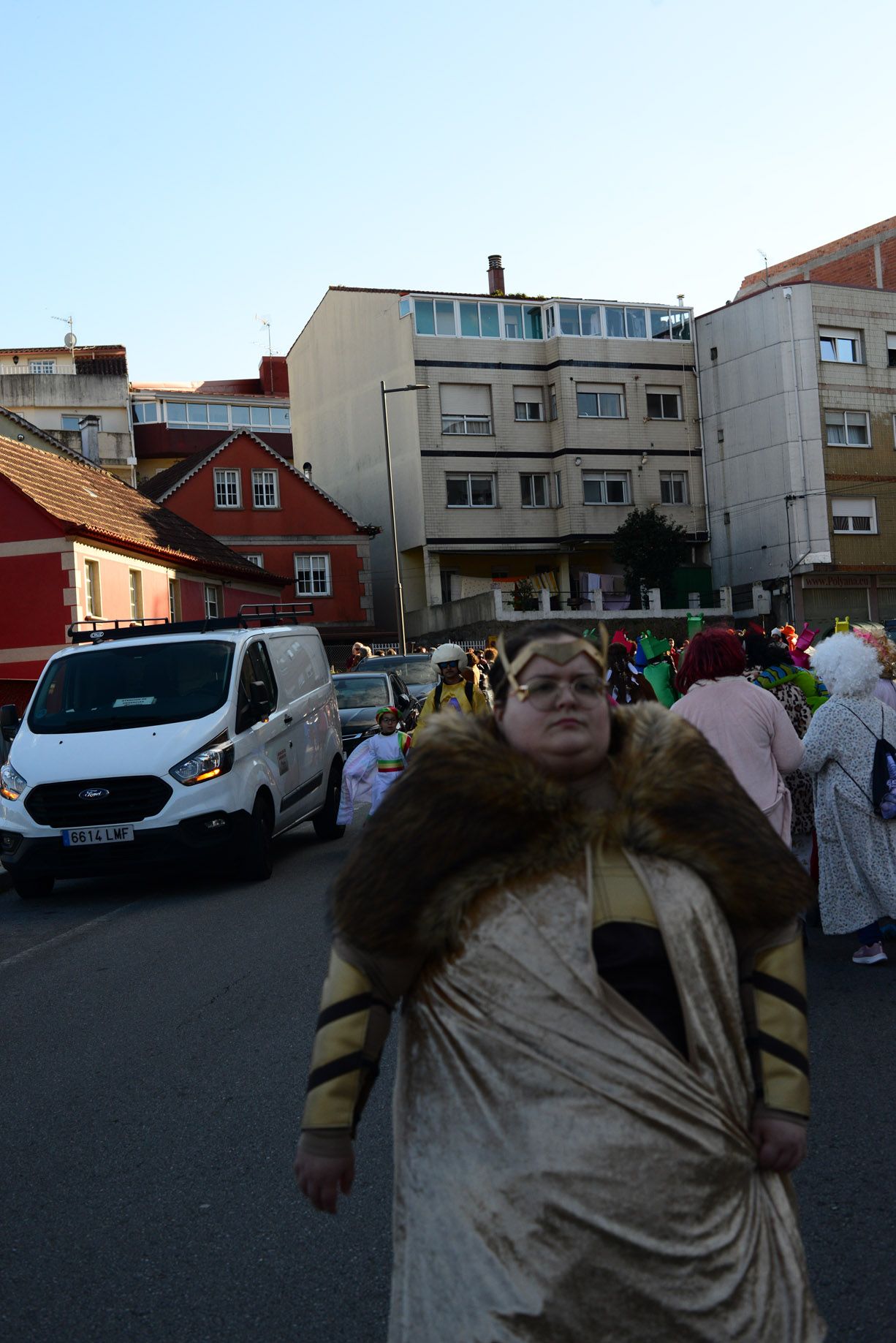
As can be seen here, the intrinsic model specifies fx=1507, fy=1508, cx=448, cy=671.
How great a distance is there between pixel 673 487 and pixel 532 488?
19.6ft

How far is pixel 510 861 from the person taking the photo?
8.47 feet

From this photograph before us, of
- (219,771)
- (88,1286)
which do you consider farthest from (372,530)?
(88,1286)

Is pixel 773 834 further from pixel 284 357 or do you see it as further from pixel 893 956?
pixel 284 357

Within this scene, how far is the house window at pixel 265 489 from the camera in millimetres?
56969

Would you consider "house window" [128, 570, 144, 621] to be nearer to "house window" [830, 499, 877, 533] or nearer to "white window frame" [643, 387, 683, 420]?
"white window frame" [643, 387, 683, 420]

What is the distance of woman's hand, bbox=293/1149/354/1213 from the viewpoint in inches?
104

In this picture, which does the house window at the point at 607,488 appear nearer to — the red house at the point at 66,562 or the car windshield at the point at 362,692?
the red house at the point at 66,562

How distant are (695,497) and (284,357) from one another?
3342 centimetres

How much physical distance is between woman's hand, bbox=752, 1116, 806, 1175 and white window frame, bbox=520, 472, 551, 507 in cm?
5682

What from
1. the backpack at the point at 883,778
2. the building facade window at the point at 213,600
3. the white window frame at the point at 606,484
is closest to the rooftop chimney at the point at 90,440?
the building facade window at the point at 213,600

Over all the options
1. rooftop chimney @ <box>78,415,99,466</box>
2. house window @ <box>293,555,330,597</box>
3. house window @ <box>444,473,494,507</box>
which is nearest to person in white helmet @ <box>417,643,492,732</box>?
rooftop chimney @ <box>78,415,99,466</box>

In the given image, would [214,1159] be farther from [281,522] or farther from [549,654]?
[281,522]

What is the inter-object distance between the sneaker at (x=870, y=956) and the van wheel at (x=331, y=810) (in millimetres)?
8474

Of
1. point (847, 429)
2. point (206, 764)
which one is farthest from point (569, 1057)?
point (847, 429)
